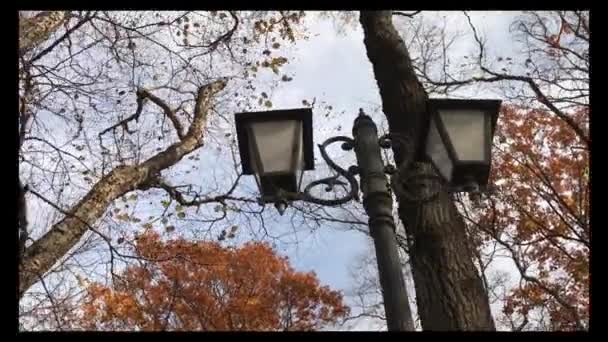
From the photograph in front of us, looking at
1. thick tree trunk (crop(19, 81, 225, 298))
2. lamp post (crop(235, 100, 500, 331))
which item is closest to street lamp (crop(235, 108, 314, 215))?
lamp post (crop(235, 100, 500, 331))

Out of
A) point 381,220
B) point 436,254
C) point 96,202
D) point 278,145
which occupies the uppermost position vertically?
point 96,202

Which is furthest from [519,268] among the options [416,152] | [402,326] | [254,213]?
[402,326]

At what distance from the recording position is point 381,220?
3.96 metres

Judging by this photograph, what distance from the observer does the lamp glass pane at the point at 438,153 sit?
3973 millimetres

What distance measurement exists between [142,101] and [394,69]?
15.5ft

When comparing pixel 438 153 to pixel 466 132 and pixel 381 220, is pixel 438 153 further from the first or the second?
pixel 381 220

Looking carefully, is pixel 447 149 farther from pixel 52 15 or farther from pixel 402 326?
pixel 52 15

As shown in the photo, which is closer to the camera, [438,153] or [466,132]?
[466,132]

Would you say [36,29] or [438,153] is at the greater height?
[36,29]

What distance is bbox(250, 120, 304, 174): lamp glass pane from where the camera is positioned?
399 cm

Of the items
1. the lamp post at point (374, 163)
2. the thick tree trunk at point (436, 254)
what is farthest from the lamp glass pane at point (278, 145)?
the thick tree trunk at point (436, 254)

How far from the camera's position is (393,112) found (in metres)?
6.59

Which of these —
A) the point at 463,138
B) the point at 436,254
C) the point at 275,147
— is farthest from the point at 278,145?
the point at 436,254

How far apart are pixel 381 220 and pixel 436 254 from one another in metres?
1.65
